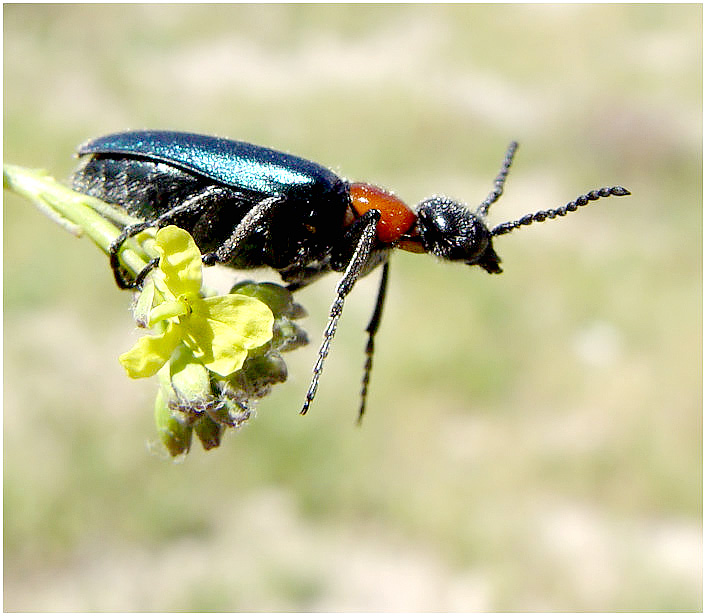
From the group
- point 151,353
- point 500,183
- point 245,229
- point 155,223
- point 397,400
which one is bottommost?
point 151,353

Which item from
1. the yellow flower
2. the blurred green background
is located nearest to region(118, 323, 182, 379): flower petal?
the yellow flower

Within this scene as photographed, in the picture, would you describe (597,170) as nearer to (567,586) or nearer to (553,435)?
(553,435)

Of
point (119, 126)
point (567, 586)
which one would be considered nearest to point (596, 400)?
point (567, 586)

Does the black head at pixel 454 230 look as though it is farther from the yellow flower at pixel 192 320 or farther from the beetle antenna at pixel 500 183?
the yellow flower at pixel 192 320

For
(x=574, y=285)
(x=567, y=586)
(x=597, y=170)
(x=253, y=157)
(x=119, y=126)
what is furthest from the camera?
(x=597, y=170)

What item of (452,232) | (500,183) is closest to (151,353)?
(452,232)

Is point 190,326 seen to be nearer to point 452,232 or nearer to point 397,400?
point 452,232

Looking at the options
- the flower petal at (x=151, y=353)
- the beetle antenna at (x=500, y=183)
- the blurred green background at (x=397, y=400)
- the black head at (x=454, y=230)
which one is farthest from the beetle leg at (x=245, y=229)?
the blurred green background at (x=397, y=400)
